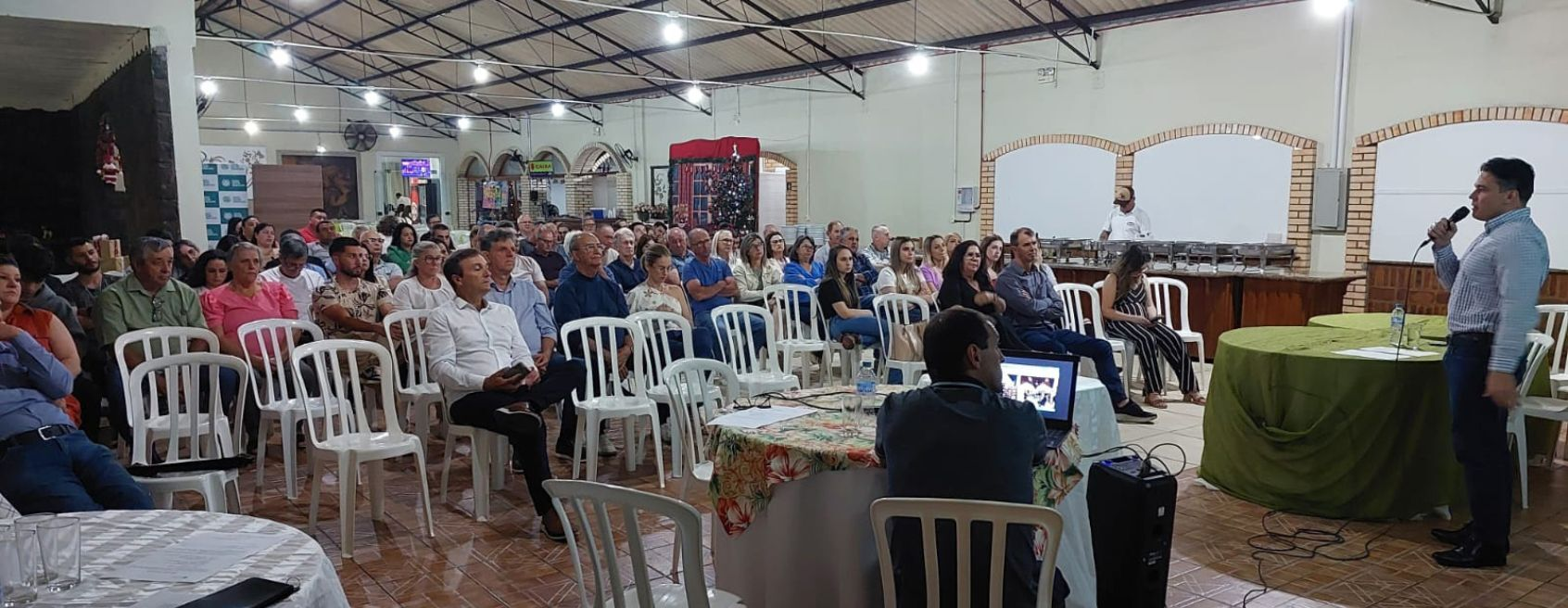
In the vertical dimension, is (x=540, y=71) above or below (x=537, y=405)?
above

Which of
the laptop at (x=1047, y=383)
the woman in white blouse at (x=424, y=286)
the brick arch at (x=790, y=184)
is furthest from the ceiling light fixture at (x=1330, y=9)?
the brick arch at (x=790, y=184)

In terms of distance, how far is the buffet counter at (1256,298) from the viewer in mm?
7539

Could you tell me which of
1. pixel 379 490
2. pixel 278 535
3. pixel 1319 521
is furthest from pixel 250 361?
pixel 1319 521

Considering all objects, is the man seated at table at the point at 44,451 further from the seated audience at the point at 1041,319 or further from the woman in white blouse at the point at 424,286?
the seated audience at the point at 1041,319

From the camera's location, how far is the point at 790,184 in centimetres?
1482

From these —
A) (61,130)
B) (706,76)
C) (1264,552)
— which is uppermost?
(706,76)

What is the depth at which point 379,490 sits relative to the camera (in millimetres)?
3992

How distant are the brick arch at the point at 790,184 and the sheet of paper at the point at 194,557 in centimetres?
1309

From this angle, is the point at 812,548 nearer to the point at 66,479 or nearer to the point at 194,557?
the point at 194,557

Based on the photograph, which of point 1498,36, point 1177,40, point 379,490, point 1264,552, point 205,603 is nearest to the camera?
point 205,603

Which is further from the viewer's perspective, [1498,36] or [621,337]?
[1498,36]

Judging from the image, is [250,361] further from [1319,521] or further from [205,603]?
[1319,521]

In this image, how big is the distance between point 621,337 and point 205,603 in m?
3.76

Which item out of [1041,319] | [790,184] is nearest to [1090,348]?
[1041,319]
